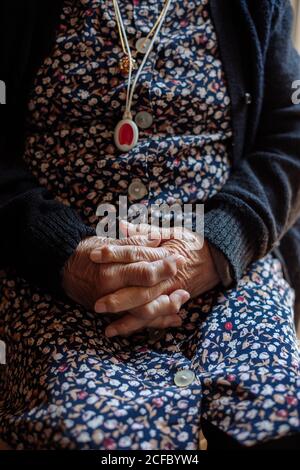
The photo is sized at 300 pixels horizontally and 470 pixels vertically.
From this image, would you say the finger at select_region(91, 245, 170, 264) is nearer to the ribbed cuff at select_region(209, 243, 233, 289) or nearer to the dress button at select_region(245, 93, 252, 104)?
the ribbed cuff at select_region(209, 243, 233, 289)

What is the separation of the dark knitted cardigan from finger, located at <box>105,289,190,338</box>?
11 cm

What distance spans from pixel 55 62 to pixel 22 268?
13.8 inches

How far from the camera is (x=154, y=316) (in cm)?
79

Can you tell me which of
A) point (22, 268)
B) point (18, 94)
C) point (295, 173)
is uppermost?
point (18, 94)

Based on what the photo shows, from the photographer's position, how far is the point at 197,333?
2.66 feet

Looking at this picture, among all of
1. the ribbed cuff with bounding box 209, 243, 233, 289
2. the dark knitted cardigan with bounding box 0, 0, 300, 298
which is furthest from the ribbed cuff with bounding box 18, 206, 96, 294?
the ribbed cuff with bounding box 209, 243, 233, 289

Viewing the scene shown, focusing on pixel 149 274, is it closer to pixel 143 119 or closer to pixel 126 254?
pixel 126 254

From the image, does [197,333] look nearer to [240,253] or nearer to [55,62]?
[240,253]

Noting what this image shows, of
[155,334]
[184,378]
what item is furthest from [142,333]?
[184,378]

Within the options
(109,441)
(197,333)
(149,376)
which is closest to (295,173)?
(197,333)

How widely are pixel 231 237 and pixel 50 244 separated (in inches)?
11.4

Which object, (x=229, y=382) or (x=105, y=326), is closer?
(x=229, y=382)

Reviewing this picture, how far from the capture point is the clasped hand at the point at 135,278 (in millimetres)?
781

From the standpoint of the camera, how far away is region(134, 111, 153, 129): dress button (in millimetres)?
885
